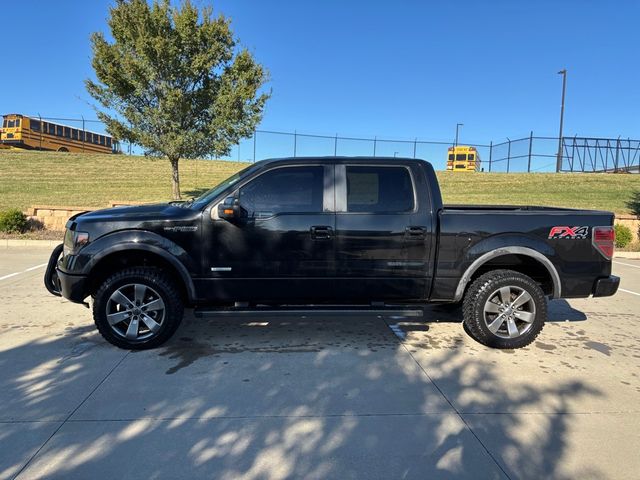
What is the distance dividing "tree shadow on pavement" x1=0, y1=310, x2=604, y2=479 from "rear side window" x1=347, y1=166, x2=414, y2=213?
1434 mm

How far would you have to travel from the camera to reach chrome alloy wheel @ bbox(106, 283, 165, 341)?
4.47m

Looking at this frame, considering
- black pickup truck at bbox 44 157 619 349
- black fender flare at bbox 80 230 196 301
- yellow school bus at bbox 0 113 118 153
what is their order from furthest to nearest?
yellow school bus at bbox 0 113 118 153 < black pickup truck at bbox 44 157 619 349 < black fender flare at bbox 80 230 196 301

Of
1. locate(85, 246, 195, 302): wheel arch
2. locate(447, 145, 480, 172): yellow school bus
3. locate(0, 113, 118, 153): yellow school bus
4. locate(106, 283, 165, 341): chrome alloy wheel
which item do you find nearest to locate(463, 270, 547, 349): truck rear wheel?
locate(85, 246, 195, 302): wheel arch

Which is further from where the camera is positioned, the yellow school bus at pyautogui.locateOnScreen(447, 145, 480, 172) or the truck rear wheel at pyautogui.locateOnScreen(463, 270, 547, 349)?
the yellow school bus at pyautogui.locateOnScreen(447, 145, 480, 172)

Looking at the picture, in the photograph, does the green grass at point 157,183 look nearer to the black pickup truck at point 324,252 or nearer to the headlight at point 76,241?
the headlight at point 76,241

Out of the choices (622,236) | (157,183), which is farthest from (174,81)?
(622,236)

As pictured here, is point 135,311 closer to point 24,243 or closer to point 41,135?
point 24,243

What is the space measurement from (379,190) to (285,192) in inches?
37.6

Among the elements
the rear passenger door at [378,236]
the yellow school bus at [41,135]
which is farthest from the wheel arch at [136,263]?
the yellow school bus at [41,135]

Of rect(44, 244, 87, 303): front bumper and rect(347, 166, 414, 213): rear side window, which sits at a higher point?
rect(347, 166, 414, 213): rear side window

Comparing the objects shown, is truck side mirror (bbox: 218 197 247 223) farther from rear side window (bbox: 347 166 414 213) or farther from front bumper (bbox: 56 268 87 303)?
front bumper (bbox: 56 268 87 303)

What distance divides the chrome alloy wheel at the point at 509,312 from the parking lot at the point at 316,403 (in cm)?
Answer: 25

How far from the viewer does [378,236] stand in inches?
181

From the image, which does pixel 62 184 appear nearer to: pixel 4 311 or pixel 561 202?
pixel 4 311
